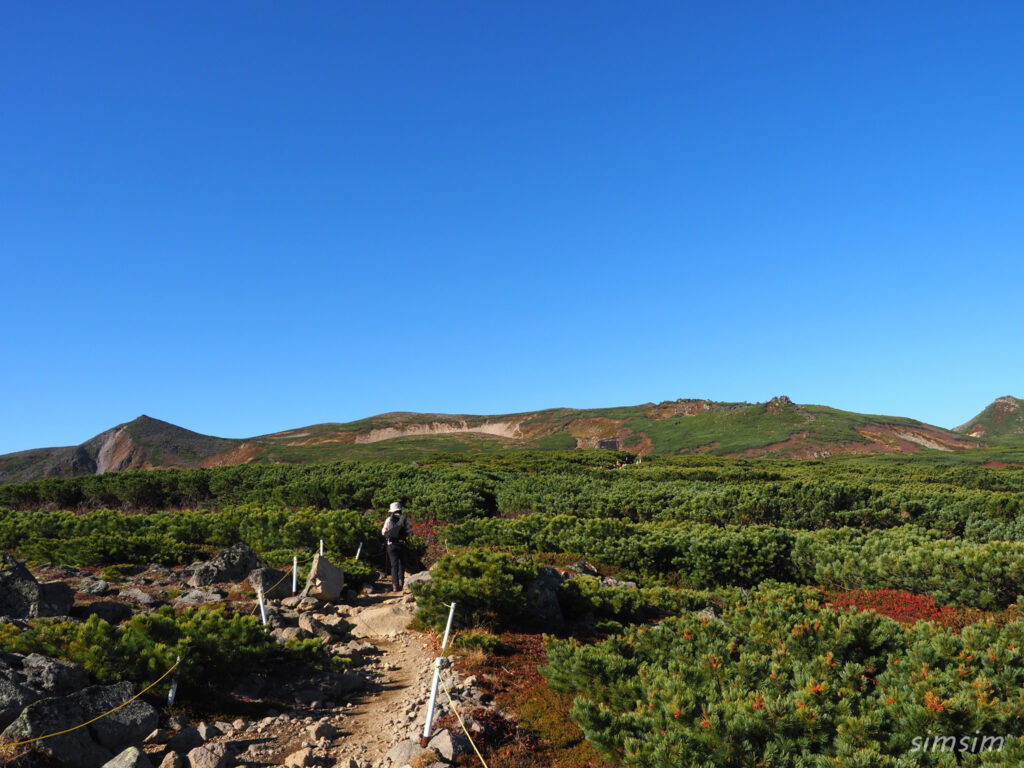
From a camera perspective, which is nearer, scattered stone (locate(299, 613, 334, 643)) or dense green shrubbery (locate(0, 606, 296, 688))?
dense green shrubbery (locate(0, 606, 296, 688))

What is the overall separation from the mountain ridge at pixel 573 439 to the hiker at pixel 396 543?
43046mm

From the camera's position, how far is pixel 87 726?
574 cm

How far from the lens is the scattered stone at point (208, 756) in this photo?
573 centimetres

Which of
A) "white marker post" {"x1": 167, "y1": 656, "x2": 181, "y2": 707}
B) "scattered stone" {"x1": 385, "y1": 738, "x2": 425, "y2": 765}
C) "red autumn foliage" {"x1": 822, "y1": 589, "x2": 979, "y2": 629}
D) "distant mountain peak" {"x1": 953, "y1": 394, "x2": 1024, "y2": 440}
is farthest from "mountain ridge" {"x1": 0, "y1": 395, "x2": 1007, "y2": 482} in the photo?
"scattered stone" {"x1": 385, "y1": 738, "x2": 425, "y2": 765}

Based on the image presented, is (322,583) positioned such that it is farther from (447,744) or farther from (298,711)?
(447,744)

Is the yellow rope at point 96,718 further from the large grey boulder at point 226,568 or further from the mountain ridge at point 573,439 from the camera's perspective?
the mountain ridge at point 573,439

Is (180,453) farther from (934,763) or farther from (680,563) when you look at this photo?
(934,763)

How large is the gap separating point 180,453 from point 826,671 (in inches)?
3212

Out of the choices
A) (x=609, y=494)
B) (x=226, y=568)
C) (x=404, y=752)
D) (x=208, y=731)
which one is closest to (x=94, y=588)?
(x=226, y=568)

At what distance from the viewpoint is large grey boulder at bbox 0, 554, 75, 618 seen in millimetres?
9273

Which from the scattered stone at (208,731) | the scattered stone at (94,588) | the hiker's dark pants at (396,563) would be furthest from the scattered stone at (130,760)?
the scattered stone at (94,588)

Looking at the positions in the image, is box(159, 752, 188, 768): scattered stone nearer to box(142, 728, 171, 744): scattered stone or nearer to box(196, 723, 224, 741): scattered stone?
box(142, 728, 171, 744): scattered stone

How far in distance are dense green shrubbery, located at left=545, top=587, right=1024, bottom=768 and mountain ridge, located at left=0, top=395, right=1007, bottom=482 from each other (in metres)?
49.9

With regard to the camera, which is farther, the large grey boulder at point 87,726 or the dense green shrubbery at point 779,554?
the dense green shrubbery at point 779,554
